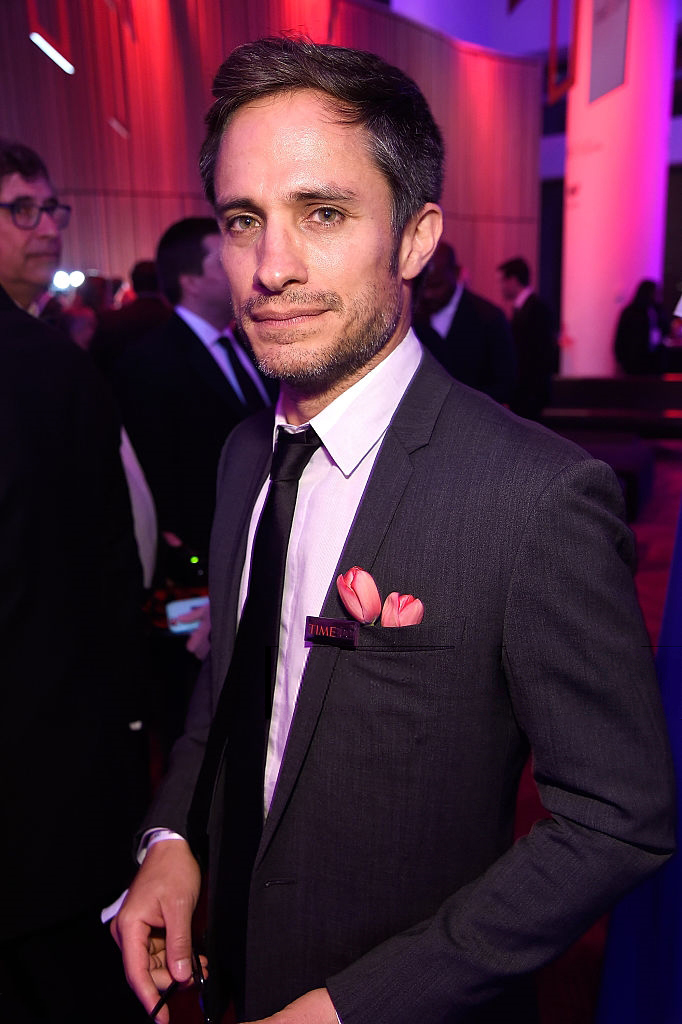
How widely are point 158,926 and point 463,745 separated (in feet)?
1.56

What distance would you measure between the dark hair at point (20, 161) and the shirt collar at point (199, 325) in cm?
87

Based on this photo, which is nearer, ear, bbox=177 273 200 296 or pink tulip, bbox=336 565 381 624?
pink tulip, bbox=336 565 381 624

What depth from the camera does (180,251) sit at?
9.32ft

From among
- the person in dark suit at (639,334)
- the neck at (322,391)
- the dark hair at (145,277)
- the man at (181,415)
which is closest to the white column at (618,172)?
the person in dark suit at (639,334)

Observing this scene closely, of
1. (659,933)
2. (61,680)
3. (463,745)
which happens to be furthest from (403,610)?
(61,680)

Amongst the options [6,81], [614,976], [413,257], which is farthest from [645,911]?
[6,81]

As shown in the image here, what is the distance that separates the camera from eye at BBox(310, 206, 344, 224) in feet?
2.98

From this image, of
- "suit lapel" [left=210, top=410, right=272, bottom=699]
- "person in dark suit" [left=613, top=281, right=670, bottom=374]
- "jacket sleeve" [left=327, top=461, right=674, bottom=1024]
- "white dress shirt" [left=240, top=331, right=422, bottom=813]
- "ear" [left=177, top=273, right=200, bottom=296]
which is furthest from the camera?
"person in dark suit" [left=613, top=281, right=670, bottom=374]

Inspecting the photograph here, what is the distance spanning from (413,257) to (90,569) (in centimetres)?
105

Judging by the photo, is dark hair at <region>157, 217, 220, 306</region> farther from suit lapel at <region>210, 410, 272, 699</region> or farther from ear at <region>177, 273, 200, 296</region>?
suit lapel at <region>210, 410, 272, 699</region>

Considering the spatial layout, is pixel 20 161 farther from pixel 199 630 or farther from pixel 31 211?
pixel 199 630

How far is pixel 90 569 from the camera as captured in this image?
1.66m

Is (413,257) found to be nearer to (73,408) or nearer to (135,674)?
(73,408)

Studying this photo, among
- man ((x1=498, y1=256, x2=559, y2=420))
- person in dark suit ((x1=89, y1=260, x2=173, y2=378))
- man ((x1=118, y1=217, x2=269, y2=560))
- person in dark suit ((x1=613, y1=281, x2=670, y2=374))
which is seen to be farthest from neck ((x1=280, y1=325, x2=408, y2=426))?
person in dark suit ((x1=613, y1=281, x2=670, y2=374))
